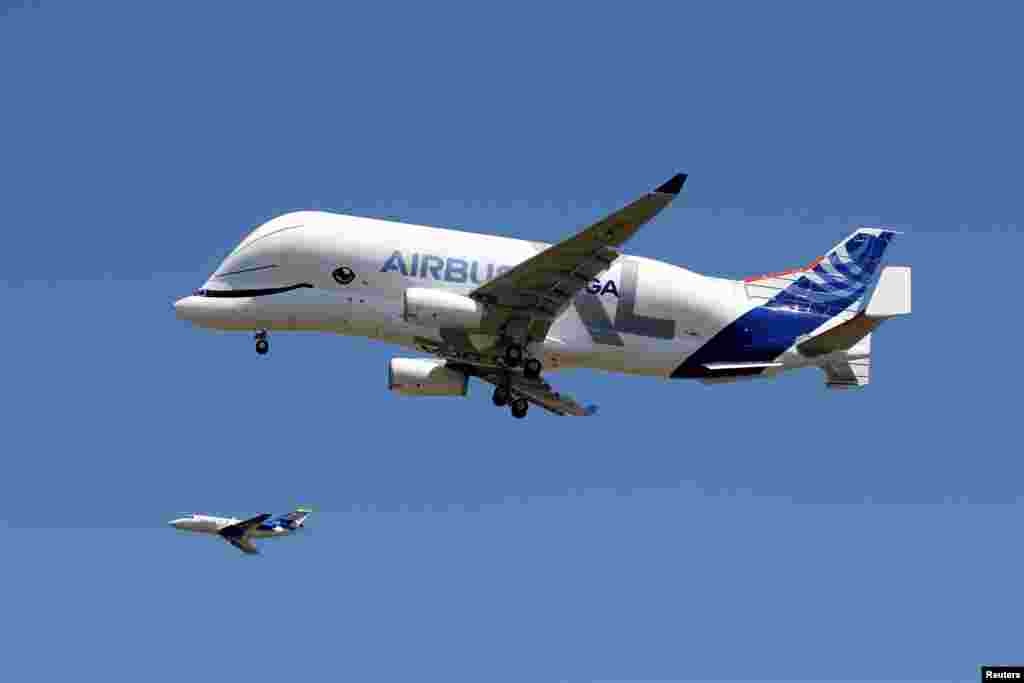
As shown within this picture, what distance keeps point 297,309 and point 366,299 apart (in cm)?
260

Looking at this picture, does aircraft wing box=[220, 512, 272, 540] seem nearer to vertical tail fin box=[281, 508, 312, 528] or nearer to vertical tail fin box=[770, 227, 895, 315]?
vertical tail fin box=[281, 508, 312, 528]

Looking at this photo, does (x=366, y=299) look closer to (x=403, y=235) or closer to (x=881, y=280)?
(x=403, y=235)

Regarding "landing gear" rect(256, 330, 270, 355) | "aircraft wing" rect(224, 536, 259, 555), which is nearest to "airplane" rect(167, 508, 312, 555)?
"aircraft wing" rect(224, 536, 259, 555)

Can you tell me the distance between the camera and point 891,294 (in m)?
55.7

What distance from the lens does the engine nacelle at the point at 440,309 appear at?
5312 cm

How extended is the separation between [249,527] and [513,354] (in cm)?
3481

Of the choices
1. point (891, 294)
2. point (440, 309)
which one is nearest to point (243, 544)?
point (440, 309)

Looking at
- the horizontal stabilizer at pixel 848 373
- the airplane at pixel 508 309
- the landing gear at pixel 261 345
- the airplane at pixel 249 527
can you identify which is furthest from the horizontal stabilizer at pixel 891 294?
the airplane at pixel 249 527

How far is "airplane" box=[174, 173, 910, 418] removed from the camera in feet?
179

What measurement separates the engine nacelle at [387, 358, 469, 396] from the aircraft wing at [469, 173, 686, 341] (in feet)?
12.8

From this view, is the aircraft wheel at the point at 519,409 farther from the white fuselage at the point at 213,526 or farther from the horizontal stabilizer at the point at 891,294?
the white fuselage at the point at 213,526

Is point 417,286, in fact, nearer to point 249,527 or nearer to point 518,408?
point 518,408

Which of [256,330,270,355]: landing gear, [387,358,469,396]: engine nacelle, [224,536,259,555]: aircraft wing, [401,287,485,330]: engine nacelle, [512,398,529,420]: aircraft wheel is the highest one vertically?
[401,287,485,330]: engine nacelle

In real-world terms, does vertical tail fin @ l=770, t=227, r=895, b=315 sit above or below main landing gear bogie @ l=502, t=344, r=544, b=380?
above
